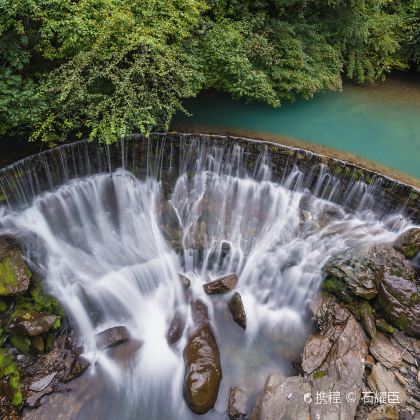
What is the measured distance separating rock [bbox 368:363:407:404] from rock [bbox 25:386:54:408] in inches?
225

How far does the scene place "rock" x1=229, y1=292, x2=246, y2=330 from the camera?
772 centimetres

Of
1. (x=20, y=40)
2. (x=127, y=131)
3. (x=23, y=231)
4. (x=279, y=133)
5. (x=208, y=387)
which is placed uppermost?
(x=20, y=40)

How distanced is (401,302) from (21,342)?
24.1 feet

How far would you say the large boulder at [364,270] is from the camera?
7.71 meters

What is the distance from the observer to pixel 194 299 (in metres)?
8.10

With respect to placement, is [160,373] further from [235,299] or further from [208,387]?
[235,299]

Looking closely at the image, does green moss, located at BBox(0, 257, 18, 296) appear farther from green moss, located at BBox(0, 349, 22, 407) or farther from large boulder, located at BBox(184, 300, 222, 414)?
large boulder, located at BBox(184, 300, 222, 414)

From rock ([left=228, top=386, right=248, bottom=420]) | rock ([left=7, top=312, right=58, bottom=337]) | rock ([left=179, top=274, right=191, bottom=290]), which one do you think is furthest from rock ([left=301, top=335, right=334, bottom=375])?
rock ([left=7, top=312, right=58, bottom=337])

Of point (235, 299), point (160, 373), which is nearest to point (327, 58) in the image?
point (235, 299)

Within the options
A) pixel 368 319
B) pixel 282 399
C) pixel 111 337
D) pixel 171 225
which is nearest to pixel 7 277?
pixel 111 337

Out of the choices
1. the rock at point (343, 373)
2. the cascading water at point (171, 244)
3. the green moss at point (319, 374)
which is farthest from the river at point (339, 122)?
the green moss at point (319, 374)

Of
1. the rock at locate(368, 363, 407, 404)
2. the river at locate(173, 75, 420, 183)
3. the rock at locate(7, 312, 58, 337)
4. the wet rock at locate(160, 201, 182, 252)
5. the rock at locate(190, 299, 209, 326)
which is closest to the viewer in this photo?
the rock at locate(368, 363, 407, 404)

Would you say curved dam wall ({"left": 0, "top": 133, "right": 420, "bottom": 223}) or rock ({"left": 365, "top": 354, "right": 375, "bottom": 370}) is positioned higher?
curved dam wall ({"left": 0, "top": 133, "right": 420, "bottom": 223})

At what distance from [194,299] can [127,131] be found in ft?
12.9
